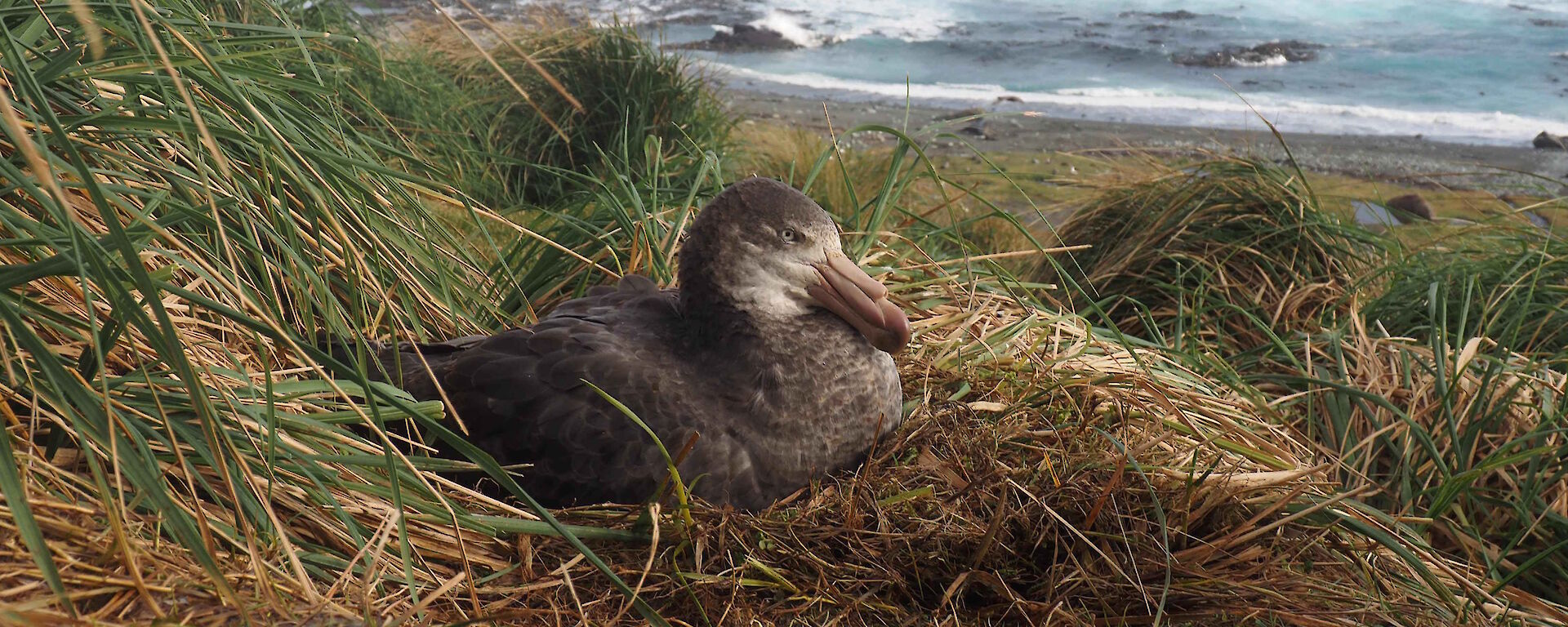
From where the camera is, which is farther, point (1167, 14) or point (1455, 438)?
point (1167, 14)

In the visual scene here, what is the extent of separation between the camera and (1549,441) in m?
3.42

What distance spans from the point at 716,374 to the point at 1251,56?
2252cm

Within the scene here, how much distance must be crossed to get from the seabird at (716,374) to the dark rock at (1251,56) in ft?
70.0

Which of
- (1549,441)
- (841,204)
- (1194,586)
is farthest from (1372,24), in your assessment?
(1194,586)

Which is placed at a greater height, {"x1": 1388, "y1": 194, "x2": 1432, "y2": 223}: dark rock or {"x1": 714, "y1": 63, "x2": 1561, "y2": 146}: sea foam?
{"x1": 1388, "y1": 194, "x2": 1432, "y2": 223}: dark rock

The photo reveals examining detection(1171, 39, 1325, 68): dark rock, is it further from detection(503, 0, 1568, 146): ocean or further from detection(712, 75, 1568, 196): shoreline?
detection(712, 75, 1568, 196): shoreline

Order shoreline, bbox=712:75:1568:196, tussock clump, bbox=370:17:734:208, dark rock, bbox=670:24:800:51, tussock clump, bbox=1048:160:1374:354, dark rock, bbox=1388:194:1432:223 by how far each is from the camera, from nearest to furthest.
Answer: tussock clump, bbox=1048:160:1374:354 → tussock clump, bbox=370:17:734:208 → dark rock, bbox=1388:194:1432:223 → shoreline, bbox=712:75:1568:196 → dark rock, bbox=670:24:800:51

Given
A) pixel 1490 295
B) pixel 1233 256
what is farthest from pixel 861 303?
pixel 1233 256

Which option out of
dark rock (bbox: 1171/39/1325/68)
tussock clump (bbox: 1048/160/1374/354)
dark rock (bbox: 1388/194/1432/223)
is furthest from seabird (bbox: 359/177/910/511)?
dark rock (bbox: 1171/39/1325/68)

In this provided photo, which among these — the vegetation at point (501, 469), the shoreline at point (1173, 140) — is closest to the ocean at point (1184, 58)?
the shoreline at point (1173, 140)

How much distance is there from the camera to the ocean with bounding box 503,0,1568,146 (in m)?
18.6

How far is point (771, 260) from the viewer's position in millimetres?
3006

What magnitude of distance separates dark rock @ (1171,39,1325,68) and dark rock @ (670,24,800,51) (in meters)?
8.43

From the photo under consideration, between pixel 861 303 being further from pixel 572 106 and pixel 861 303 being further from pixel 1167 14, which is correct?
pixel 1167 14
